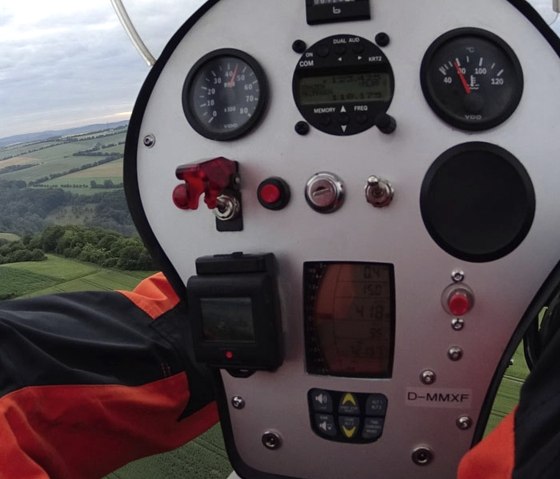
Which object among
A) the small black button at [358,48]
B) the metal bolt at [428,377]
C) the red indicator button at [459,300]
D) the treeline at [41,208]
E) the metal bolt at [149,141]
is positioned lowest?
the metal bolt at [428,377]

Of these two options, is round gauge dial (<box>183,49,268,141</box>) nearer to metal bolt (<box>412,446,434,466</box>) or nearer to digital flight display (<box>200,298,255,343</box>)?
digital flight display (<box>200,298,255,343</box>)

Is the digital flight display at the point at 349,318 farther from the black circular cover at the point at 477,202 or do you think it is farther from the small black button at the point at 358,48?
the small black button at the point at 358,48

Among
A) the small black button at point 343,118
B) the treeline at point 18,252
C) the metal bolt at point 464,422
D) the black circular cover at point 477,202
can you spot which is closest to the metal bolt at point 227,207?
the small black button at point 343,118

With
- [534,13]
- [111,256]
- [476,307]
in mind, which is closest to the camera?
[534,13]

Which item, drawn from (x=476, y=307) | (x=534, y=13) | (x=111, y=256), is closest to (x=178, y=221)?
(x=111, y=256)

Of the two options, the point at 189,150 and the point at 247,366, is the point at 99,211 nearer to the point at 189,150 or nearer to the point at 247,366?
the point at 189,150

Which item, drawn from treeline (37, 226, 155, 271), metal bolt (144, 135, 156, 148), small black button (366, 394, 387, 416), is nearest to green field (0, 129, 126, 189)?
treeline (37, 226, 155, 271)
